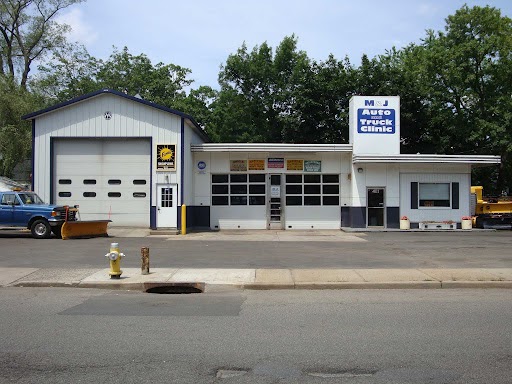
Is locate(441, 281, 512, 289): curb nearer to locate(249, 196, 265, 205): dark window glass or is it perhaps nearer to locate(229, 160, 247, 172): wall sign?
locate(249, 196, 265, 205): dark window glass

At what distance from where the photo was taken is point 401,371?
5234 mm

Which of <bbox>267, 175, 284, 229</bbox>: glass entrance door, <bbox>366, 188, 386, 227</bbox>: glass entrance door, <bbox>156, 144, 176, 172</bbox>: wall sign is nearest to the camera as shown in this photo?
<bbox>156, 144, 176, 172</bbox>: wall sign

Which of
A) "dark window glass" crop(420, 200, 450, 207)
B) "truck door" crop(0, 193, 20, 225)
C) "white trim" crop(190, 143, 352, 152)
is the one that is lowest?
"truck door" crop(0, 193, 20, 225)

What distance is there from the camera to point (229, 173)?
992 inches

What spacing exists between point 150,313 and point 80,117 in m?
17.6

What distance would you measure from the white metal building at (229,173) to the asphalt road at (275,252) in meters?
3.88

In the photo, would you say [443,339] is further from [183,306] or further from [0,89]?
[0,89]

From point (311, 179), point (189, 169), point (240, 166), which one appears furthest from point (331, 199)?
point (189, 169)

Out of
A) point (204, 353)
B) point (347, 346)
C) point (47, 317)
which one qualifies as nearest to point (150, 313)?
point (47, 317)

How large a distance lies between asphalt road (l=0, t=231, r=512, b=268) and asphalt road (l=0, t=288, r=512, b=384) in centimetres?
339

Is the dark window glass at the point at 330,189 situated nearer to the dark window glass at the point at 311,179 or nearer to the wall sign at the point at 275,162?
the dark window glass at the point at 311,179

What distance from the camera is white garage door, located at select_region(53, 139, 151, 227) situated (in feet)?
77.9

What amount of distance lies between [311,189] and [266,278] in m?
14.8

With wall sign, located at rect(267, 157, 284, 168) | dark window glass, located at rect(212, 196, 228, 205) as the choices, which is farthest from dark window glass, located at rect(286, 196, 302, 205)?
dark window glass, located at rect(212, 196, 228, 205)
